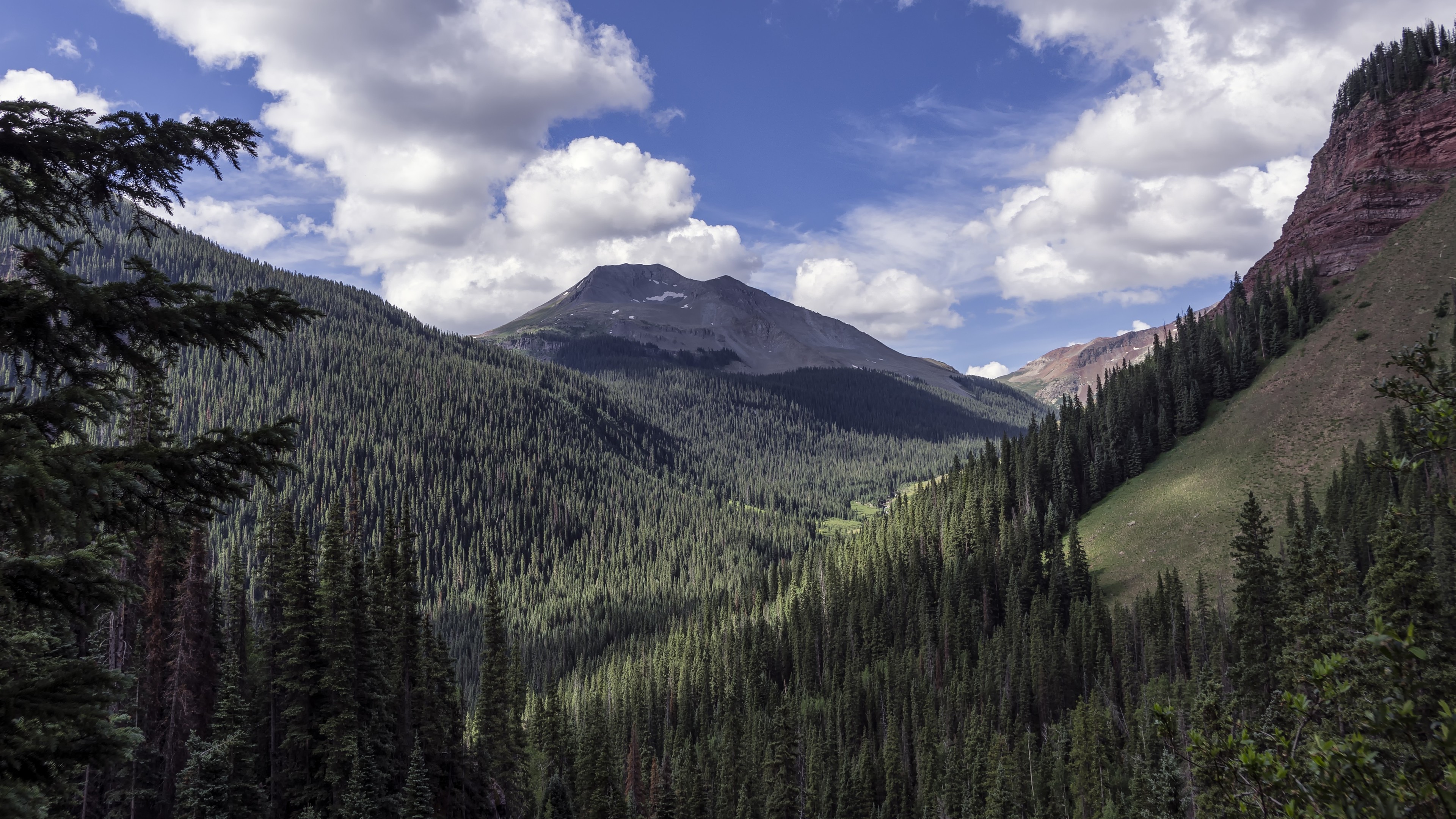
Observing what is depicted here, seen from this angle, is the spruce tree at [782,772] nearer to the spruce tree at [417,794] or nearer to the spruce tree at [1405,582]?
the spruce tree at [417,794]

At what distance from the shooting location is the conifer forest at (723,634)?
→ 827cm

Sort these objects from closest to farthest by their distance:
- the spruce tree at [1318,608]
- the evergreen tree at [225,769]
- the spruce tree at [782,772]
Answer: the evergreen tree at [225,769]
the spruce tree at [1318,608]
the spruce tree at [782,772]

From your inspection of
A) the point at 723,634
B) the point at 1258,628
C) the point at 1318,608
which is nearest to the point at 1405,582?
the point at 1318,608

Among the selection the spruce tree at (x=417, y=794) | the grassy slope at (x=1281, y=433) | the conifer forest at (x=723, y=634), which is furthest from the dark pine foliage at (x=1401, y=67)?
the spruce tree at (x=417, y=794)

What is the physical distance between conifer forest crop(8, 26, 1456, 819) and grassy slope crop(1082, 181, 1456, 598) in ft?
12.9

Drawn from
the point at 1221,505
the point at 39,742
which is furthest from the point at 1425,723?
the point at 1221,505

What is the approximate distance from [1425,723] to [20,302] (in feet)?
59.2

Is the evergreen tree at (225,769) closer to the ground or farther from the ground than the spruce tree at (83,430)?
closer to the ground

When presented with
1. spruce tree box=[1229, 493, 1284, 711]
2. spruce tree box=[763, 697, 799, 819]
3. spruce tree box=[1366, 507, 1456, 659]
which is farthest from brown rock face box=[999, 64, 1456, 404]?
spruce tree box=[1366, 507, 1456, 659]

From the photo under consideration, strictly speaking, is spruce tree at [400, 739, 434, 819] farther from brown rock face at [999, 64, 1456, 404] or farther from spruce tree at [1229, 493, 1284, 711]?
brown rock face at [999, 64, 1456, 404]

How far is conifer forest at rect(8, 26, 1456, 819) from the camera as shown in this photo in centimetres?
→ 827

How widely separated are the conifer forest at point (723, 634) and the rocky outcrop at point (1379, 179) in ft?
21.8

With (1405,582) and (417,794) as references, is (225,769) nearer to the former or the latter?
(417,794)

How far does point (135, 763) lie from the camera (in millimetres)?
30047
